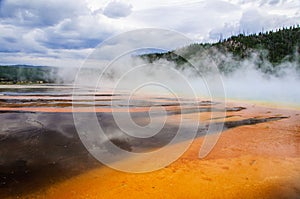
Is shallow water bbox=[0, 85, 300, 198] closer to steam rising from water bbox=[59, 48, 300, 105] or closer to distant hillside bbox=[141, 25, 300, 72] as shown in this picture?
steam rising from water bbox=[59, 48, 300, 105]

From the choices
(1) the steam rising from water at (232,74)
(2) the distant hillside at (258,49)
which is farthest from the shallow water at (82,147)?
A: (2) the distant hillside at (258,49)

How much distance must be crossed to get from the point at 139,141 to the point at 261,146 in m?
3.21

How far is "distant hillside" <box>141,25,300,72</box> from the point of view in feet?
116

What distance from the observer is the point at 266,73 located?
32781 mm

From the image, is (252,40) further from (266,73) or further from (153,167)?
(153,167)

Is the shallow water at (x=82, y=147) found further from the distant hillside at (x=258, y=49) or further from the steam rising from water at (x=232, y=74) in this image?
the distant hillside at (x=258, y=49)

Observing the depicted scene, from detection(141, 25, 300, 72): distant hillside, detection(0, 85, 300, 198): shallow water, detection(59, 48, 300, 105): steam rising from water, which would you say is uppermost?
detection(141, 25, 300, 72): distant hillside

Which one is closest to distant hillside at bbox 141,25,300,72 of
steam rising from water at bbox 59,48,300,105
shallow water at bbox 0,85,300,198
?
steam rising from water at bbox 59,48,300,105

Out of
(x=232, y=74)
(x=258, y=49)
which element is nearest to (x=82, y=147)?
(x=232, y=74)

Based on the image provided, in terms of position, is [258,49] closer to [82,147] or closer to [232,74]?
[232,74]

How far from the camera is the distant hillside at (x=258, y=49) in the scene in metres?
35.5

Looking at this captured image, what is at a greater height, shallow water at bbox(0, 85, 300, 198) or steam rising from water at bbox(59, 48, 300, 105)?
steam rising from water at bbox(59, 48, 300, 105)

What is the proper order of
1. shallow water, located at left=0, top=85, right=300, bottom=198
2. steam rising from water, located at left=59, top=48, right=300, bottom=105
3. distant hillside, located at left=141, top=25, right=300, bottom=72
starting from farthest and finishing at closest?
1. distant hillside, located at left=141, top=25, right=300, bottom=72
2. steam rising from water, located at left=59, top=48, right=300, bottom=105
3. shallow water, located at left=0, top=85, right=300, bottom=198

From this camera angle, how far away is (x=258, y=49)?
1556 inches
